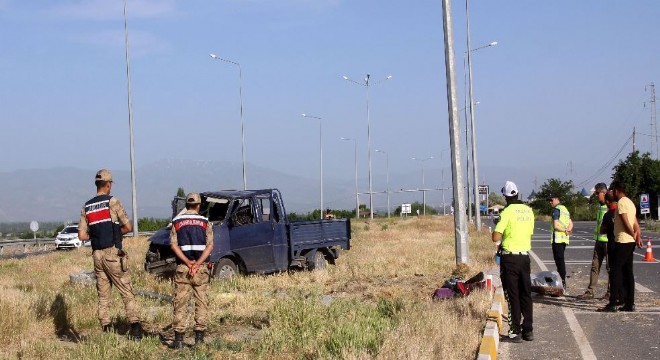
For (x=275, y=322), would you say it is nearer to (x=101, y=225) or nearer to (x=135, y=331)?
(x=135, y=331)

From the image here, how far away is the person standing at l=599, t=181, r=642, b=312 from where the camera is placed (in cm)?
1253

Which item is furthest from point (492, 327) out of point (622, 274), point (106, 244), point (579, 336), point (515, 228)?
point (106, 244)

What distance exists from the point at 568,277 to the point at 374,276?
13.8ft

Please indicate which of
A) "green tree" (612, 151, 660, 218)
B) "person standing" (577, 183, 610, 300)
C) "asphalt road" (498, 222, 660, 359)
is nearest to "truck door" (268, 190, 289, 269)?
"asphalt road" (498, 222, 660, 359)

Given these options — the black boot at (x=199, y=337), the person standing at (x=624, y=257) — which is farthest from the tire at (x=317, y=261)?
the black boot at (x=199, y=337)

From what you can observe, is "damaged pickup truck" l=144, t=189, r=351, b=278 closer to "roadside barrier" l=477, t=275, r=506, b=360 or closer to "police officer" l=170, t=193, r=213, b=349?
"roadside barrier" l=477, t=275, r=506, b=360

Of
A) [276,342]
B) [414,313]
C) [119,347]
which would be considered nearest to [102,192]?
[119,347]

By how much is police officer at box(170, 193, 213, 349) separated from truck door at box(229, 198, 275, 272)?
7.70 m

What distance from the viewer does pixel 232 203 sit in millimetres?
17922

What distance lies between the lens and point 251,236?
709 inches

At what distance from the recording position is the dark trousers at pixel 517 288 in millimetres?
10195

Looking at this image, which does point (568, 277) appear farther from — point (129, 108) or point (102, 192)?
point (129, 108)

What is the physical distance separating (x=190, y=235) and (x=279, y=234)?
909cm

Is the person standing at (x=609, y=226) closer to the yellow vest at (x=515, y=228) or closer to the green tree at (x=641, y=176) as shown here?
the yellow vest at (x=515, y=228)
